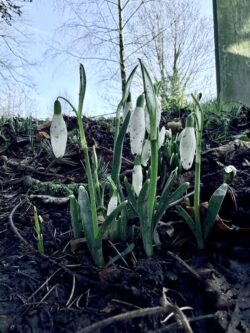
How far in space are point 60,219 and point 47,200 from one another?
0.22 m

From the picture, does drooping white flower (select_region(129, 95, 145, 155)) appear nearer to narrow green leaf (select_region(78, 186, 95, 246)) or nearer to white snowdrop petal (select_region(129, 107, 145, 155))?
white snowdrop petal (select_region(129, 107, 145, 155))

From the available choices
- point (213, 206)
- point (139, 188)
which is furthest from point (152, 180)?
point (213, 206)

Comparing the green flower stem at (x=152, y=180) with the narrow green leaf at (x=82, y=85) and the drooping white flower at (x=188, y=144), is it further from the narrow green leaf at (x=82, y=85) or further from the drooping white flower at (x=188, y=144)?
the narrow green leaf at (x=82, y=85)

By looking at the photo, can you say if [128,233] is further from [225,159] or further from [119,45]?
[119,45]

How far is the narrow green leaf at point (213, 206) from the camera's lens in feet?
5.78

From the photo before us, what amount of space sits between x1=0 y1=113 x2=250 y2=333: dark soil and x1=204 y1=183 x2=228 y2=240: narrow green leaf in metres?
0.05

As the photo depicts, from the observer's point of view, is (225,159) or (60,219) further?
(225,159)

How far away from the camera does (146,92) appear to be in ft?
5.31

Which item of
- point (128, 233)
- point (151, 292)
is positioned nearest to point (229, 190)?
point (128, 233)

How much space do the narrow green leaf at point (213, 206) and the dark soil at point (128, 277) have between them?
0.05 m

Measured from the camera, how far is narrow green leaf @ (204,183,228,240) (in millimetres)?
1763

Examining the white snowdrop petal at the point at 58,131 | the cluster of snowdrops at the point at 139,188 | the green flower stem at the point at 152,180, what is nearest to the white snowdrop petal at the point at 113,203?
the cluster of snowdrops at the point at 139,188

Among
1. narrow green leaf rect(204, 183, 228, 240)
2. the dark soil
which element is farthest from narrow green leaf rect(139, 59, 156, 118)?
the dark soil

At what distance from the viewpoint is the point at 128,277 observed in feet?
5.42
